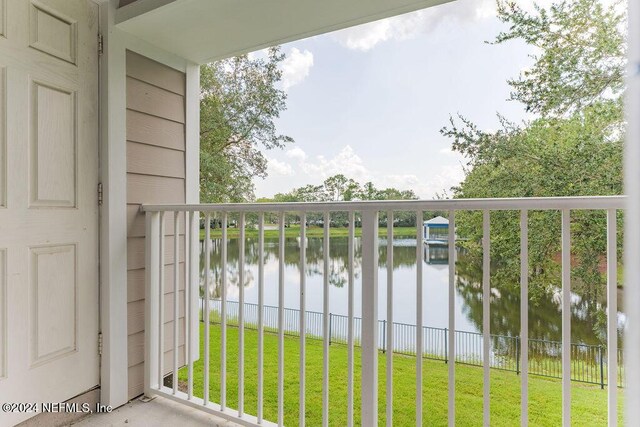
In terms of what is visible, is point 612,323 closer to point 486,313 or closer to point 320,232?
point 486,313

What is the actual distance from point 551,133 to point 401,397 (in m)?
2.05

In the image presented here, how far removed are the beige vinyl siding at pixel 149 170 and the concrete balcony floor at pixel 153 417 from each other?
0.42 ft

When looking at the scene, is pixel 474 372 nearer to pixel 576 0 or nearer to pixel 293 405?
pixel 293 405

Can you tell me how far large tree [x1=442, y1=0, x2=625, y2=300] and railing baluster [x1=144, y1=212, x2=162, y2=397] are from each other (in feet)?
6.14

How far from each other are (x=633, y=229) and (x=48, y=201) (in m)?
1.95

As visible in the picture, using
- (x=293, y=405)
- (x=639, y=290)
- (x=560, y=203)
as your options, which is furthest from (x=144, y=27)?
(x=293, y=405)

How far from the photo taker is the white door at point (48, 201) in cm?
140

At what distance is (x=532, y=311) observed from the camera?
6.89 ft

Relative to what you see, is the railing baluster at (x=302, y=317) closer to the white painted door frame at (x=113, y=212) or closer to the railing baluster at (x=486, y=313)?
the railing baluster at (x=486, y=313)

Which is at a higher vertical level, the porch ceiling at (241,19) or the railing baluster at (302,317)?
the porch ceiling at (241,19)

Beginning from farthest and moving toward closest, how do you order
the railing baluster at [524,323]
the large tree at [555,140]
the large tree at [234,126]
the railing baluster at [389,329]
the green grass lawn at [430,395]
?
the large tree at [234,126], the large tree at [555,140], the green grass lawn at [430,395], the railing baluster at [389,329], the railing baluster at [524,323]

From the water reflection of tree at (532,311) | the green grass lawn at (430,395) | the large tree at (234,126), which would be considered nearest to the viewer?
the green grass lawn at (430,395)

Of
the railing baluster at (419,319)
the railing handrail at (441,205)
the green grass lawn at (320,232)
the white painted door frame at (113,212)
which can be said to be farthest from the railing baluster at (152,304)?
the railing baluster at (419,319)

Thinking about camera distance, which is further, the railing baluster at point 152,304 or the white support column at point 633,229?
the railing baluster at point 152,304
